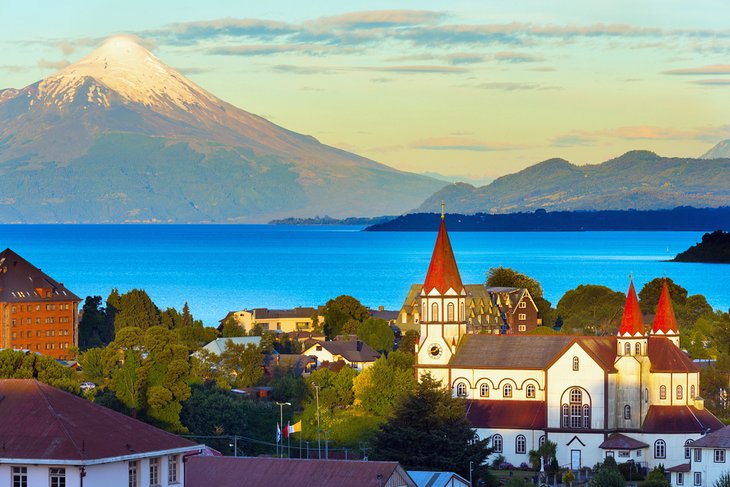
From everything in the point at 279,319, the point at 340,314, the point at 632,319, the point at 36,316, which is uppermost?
the point at 279,319

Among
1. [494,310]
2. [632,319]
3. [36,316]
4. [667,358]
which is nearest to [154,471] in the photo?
[632,319]

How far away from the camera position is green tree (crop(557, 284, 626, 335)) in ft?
389

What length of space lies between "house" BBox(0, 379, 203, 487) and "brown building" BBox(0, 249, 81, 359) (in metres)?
78.6

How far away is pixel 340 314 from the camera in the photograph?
412 ft

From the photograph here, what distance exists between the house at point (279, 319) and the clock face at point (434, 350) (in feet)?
184

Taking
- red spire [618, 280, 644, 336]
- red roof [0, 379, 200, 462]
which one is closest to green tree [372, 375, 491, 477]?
red spire [618, 280, 644, 336]

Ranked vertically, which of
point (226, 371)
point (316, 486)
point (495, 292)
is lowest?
point (316, 486)

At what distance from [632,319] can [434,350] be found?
33.1 ft

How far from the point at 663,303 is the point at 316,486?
4282 cm

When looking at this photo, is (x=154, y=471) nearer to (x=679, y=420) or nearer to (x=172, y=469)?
(x=172, y=469)

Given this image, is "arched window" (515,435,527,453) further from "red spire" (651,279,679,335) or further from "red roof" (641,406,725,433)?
"red spire" (651,279,679,335)

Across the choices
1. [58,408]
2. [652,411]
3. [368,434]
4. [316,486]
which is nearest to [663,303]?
[652,411]

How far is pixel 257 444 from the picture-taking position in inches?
2739

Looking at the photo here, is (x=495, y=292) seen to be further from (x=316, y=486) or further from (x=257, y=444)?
(x=316, y=486)
